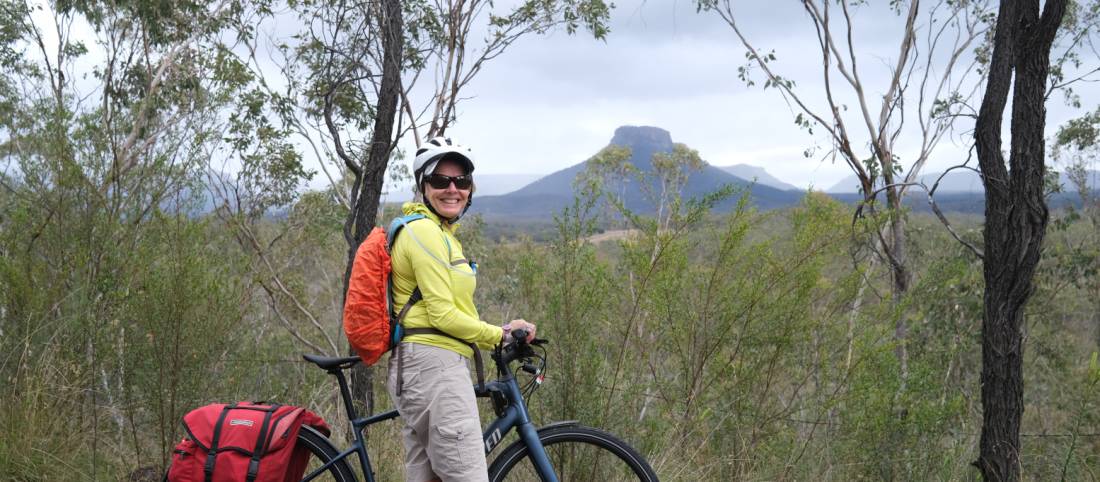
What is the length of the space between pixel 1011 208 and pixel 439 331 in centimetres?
319

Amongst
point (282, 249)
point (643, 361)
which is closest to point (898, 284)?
point (643, 361)

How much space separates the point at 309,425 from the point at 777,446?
2680 mm

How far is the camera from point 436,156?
2527 mm

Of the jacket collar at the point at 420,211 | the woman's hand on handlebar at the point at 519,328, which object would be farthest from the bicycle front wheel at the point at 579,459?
the jacket collar at the point at 420,211

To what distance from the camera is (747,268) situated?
14.8 ft

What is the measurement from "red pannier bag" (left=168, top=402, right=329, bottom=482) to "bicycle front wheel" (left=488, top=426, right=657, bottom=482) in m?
0.72

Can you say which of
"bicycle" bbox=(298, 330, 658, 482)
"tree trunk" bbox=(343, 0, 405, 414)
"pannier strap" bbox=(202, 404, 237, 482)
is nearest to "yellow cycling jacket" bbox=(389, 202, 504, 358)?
"bicycle" bbox=(298, 330, 658, 482)

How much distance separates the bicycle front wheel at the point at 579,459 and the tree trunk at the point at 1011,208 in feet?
7.23

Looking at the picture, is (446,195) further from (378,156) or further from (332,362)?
(378,156)

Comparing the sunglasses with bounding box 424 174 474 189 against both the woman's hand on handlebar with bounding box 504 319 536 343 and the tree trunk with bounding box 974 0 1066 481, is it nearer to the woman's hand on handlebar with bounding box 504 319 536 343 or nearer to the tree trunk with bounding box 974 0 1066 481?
the woman's hand on handlebar with bounding box 504 319 536 343

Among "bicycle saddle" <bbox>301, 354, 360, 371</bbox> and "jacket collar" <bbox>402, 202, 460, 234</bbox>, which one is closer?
"jacket collar" <bbox>402, 202, 460, 234</bbox>

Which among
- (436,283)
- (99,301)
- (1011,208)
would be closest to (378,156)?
(99,301)

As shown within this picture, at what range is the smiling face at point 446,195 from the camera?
2.54 meters

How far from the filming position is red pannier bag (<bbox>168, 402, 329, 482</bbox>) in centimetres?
263
